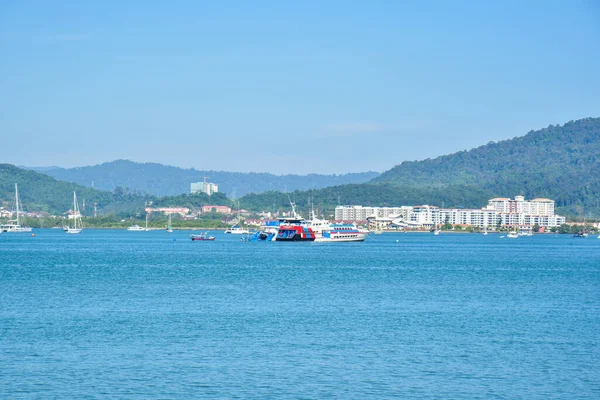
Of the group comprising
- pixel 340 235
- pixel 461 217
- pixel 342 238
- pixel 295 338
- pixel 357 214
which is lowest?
pixel 295 338

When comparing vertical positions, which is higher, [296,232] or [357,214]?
[357,214]

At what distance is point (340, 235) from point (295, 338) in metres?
76.5

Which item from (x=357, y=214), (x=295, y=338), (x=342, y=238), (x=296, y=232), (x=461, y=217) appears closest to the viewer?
(x=295, y=338)

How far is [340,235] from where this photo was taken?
3912 inches

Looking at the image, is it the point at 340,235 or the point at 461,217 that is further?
the point at 461,217

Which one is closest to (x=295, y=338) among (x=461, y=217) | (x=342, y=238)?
(x=342, y=238)

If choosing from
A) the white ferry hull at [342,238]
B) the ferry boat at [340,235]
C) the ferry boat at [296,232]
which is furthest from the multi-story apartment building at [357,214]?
the ferry boat at [296,232]

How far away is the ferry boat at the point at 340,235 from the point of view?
9738 cm

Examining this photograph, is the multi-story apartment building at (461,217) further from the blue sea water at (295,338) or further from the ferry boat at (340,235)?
the blue sea water at (295,338)

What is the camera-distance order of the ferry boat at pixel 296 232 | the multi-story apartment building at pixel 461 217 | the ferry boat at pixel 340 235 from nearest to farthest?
the ferry boat at pixel 296 232 < the ferry boat at pixel 340 235 < the multi-story apartment building at pixel 461 217

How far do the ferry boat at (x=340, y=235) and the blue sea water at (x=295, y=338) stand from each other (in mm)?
55149

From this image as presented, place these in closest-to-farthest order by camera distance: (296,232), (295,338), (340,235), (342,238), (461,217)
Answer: (295,338) → (296,232) → (340,235) → (342,238) → (461,217)

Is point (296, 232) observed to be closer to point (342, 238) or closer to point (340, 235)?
point (340, 235)

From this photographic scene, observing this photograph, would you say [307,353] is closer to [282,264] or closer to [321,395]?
[321,395]
